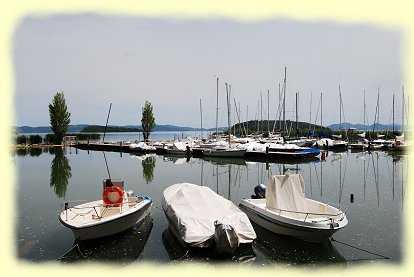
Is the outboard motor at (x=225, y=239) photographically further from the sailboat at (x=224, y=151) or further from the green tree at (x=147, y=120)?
the green tree at (x=147, y=120)

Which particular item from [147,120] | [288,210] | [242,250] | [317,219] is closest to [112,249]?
[242,250]

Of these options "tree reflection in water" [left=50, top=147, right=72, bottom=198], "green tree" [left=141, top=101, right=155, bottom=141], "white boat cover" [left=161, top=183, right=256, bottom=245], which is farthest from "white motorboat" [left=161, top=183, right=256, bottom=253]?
"green tree" [left=141, top=101, right=155, bottom=141]

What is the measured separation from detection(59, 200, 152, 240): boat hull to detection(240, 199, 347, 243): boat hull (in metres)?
4.33

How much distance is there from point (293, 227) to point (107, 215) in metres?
6.12

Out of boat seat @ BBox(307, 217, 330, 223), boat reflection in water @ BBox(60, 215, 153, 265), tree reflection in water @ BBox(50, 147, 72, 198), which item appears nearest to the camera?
boat reflection in water @ BBox(60, 215, 153, 265)

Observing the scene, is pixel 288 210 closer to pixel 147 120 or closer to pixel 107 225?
pixel 107 225

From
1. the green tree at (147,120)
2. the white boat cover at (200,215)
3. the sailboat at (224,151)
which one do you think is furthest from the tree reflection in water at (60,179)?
the green tree at (147,120)

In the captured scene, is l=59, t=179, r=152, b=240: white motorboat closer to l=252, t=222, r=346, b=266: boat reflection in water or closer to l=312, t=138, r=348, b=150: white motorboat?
l=252, t=222, r=346, b=266: boat reflection in water

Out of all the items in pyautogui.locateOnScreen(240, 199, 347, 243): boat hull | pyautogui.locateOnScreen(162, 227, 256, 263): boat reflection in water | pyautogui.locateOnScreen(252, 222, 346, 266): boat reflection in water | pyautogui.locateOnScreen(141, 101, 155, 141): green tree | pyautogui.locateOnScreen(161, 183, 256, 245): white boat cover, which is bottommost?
pyautogui.locateOnScreen(252, 222, 346, 266): boat reflection in water

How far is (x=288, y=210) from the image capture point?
1269 cm

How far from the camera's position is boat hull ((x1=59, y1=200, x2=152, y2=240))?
1082cm

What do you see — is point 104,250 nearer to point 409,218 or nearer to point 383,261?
point 383,261

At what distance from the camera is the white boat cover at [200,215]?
1066 centimetres

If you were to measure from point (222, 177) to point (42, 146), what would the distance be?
5147 centimetres
